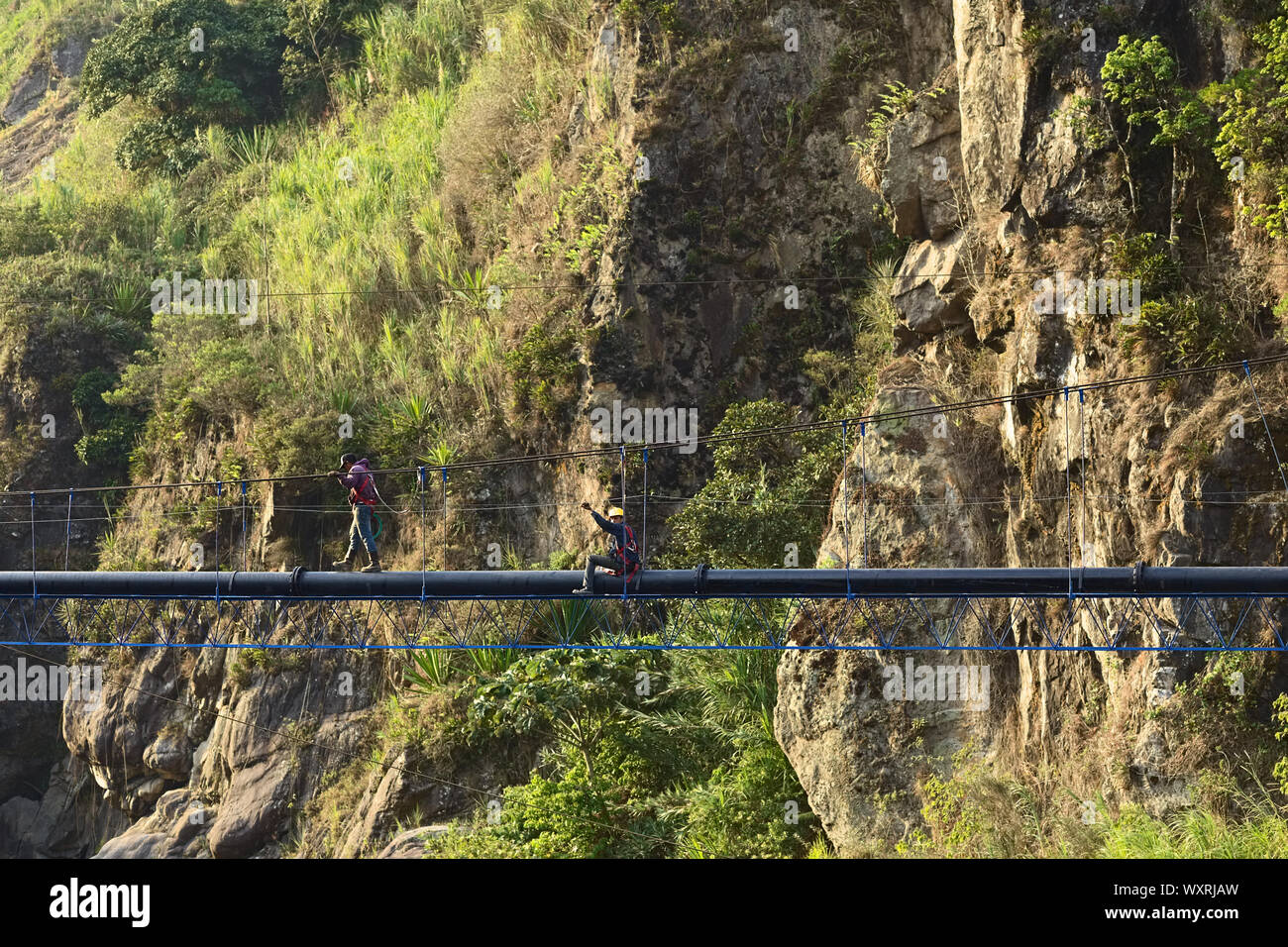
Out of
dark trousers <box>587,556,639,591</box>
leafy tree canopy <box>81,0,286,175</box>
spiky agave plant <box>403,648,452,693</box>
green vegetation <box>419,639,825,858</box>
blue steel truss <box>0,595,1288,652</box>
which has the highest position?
leafy tree canopy <box>81,0,286,175</box>

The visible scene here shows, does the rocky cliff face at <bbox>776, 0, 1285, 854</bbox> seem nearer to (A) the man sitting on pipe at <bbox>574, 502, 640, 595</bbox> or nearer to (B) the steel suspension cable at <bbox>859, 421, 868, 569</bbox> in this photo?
(B) the steel suspension cable at <bbox>859, 421, 868, 569</bbox>

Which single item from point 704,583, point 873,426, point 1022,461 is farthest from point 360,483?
point 1022,461

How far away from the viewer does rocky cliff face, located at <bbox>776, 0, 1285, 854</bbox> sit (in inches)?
673

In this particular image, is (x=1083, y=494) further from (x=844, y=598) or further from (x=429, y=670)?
A: (x=429, y=670)

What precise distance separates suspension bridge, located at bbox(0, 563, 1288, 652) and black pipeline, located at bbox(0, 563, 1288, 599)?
0.5 inches

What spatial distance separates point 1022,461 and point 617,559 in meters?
5.99

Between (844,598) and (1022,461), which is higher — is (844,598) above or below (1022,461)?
below

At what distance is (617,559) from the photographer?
56.1 feet

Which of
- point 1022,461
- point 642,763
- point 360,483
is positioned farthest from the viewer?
point 642,763

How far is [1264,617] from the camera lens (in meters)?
16.8

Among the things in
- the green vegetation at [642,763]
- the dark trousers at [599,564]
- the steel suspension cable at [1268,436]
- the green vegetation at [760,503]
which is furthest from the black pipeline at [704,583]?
the green vegetation at [760,503]

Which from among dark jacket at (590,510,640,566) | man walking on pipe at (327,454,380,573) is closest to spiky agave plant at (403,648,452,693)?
man walking on pipe at (327,454,380,573)

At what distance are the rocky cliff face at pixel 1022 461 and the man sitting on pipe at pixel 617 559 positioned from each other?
3.38 m
